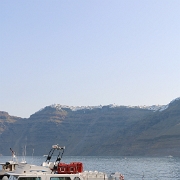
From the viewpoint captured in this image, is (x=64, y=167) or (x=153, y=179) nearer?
(x=64, y=167)

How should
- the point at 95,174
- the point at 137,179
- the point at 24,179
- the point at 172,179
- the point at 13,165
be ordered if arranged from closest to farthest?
the point at 24,179 < the point at 95,174 < the point at 13,165 < the point at 137,179 < the point at 172,179

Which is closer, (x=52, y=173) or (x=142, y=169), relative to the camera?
(x=52, y=173)

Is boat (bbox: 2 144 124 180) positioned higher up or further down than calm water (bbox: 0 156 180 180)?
higher up

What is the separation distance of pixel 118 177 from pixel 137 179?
128ft

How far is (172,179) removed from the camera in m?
67.5

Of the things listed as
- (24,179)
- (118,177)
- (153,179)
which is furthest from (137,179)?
(24,179)

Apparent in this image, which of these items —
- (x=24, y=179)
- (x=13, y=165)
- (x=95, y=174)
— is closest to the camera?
(x=24, y=179)

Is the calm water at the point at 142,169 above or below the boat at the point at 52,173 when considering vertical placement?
below

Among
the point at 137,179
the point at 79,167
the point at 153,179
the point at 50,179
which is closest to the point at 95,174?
the point at 79,167

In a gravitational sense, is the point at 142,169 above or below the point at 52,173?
below

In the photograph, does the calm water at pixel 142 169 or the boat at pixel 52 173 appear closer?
the boat at pixel 52 173

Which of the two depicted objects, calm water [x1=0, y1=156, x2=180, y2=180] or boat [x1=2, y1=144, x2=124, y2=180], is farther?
calm water [x1=0, y1=156, x2=180, y2=180]

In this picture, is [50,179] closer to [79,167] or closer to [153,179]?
[79,167]

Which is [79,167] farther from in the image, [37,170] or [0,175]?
[0,175]
